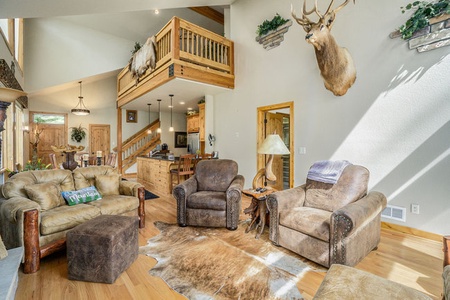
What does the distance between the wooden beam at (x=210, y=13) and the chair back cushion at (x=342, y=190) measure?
6105 mm

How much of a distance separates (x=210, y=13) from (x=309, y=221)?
6.69m

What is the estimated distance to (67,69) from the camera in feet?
22.1

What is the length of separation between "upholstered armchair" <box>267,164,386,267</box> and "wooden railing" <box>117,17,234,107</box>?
131 inches

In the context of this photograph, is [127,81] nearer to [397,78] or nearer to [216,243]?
A: [216,243]

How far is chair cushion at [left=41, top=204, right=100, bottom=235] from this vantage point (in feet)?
7.04

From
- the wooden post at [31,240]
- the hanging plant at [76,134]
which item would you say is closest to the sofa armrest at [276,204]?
the wooden post at [31,240]

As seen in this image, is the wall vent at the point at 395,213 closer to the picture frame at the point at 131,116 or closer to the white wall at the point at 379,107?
the white wall at the point at 379,107

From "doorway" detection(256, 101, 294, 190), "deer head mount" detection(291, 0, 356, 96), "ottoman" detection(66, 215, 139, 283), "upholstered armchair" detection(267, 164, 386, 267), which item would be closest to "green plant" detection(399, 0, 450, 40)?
"deer head mount" detection(291, 0, 356, 96)

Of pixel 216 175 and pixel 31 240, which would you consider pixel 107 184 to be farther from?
pixel 216 175

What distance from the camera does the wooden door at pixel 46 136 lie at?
7.57 meters

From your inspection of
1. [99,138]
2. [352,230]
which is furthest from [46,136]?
[352,230]

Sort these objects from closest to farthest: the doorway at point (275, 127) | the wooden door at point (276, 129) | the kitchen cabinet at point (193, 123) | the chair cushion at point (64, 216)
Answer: the chair cushion at point (64, 216)
the doorway at point (275, 127)
the wooden door at point (276, 129)
the kitchen cabinet at point (193, 123)

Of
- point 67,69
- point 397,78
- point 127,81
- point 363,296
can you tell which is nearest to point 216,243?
point 363,296

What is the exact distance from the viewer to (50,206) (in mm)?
2422
